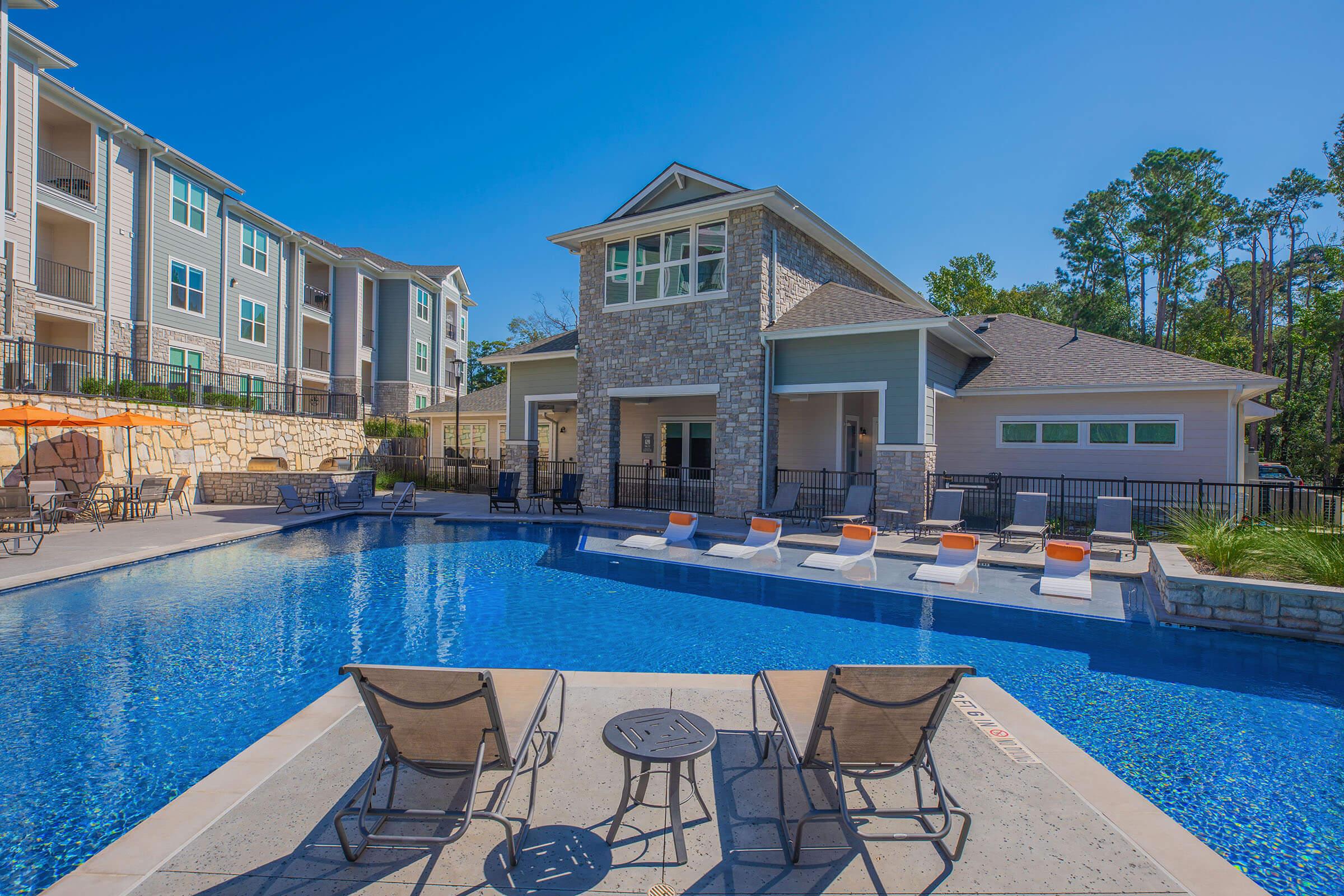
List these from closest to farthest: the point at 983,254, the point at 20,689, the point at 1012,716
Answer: the point at 1012,716 → the point at 20,689 → the point at 983,254

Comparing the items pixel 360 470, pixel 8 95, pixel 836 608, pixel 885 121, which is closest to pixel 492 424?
pixel 360 470

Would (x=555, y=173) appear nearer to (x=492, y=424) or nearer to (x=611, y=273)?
(x=611, y=273)

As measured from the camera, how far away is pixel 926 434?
1361cm

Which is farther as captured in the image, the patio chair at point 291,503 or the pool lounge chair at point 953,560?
the patio chair at point 291,503

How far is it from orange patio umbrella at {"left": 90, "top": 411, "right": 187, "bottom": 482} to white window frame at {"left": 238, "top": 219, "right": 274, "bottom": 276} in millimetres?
12124

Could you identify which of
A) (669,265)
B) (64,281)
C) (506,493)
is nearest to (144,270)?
(64,281)

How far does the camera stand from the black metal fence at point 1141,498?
12367 mm

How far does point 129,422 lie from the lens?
13758mm

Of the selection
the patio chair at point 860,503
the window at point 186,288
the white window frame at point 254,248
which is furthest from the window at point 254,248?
the patio chair at point 860,503

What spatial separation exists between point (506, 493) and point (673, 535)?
20.8 ft

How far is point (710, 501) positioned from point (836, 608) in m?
9.80

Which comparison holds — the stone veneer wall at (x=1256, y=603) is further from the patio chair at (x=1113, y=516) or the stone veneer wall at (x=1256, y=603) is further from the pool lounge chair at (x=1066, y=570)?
the patio chair at (x=1113, y=516)

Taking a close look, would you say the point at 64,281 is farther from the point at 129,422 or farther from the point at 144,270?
the point at 129,422

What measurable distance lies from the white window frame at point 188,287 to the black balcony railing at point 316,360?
6.63 m
